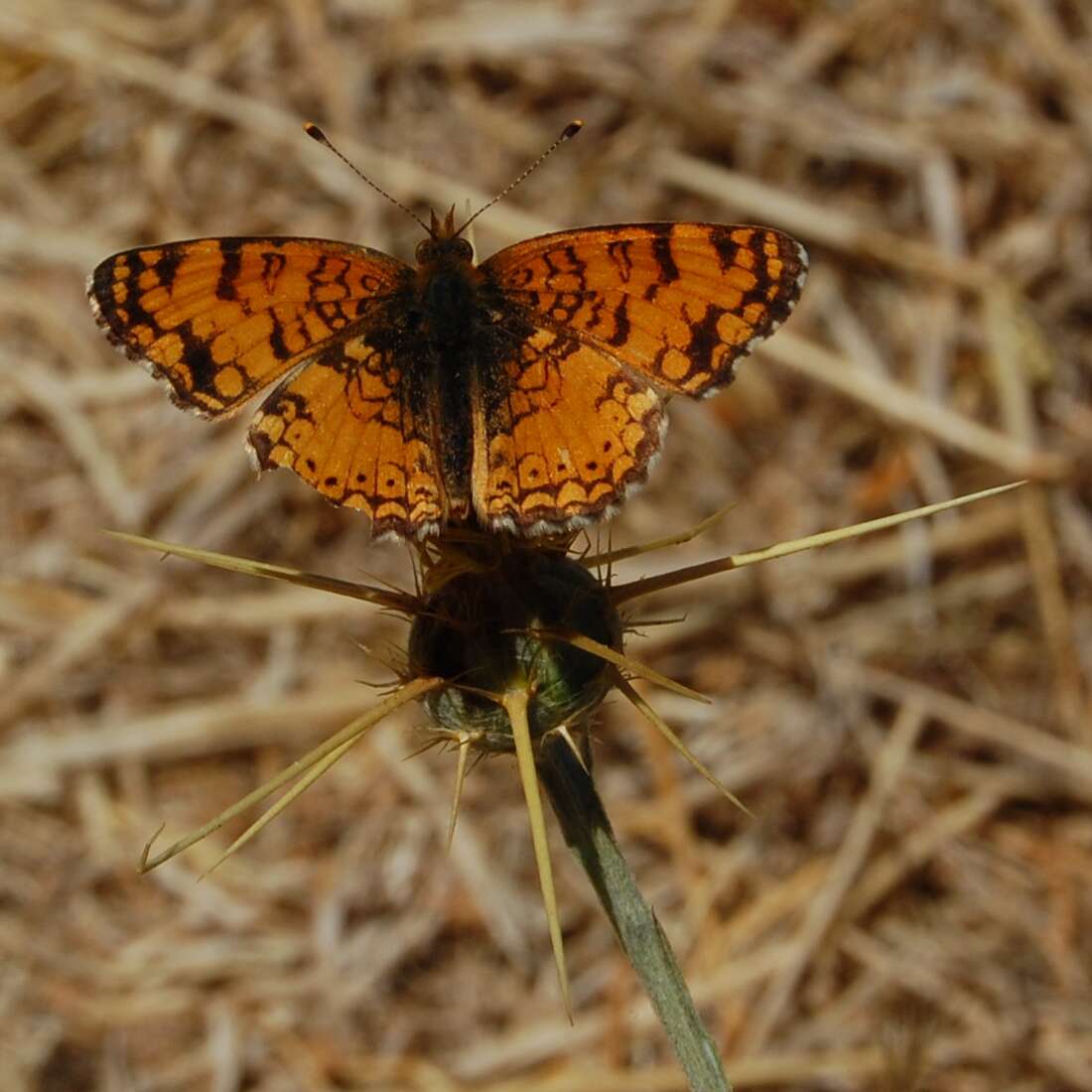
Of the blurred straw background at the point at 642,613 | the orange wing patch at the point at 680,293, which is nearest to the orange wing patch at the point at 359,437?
the orange wing patch at the point at 680,293

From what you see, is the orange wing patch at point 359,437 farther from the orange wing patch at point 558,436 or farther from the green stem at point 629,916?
the green stem at point 629,916

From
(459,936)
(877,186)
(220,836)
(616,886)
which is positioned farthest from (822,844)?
(616,886)

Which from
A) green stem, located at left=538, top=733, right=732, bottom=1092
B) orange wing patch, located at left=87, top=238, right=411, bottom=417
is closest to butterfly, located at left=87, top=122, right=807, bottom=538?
orange wing patch, located at left=87, top=238, right=411, bottom=417

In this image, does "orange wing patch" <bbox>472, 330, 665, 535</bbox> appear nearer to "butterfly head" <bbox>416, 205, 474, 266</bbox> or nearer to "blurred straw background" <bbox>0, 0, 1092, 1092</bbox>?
"butterfly head" <bbox>416, 205, 474, 266</bbox>

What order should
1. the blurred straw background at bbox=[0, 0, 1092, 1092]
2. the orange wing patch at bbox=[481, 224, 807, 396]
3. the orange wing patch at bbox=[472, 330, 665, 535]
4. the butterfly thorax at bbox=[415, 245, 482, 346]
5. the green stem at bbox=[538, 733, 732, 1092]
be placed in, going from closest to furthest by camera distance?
the green stem at bbox=[538, 733, 732, 1092]
the orange wing patch at bbox=[472, 330, 665, 535]
the orange wing patch at bbox=[481, 224, 807, 396]
the butterfly thorax at bbox=[415, 245, 482, 346]
the blurred straw background at bbox=[0, 0, 1092, 1092]

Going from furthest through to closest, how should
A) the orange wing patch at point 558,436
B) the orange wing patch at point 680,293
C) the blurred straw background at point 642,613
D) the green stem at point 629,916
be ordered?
the blurred straw background at point 642,613 → the orange wing patch at point 680,293 → the orange wing patch at point 558,436 → the green stem at point 629,916

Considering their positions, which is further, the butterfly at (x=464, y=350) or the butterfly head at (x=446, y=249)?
the butterfly head at (x=446, y=249)

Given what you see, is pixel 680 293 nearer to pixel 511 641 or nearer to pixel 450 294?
pixel 450 294
